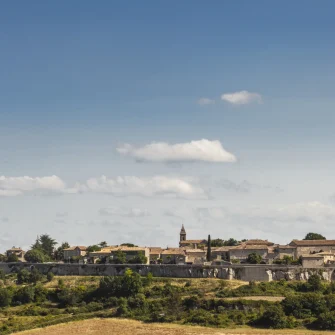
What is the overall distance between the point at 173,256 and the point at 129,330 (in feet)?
127

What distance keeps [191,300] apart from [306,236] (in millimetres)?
56247

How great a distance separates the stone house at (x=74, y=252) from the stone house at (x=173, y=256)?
19.1 meters

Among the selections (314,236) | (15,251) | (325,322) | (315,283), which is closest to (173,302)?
(325,322)

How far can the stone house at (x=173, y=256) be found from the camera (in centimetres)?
10675

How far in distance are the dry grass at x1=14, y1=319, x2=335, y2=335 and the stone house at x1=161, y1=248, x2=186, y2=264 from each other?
3207 centimetres

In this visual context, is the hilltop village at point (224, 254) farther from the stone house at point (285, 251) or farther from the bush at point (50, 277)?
the bush at point (50, 277)

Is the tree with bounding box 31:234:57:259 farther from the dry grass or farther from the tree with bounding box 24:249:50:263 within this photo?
the dry grass

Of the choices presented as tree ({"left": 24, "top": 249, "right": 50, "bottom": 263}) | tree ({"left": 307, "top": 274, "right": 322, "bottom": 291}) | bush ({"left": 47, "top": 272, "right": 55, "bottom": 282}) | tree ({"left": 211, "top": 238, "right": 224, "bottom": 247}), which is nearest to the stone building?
tree ({"left": 211, "top": 238, "right": 224, "bottom": 247})

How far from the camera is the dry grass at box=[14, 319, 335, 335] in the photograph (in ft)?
220

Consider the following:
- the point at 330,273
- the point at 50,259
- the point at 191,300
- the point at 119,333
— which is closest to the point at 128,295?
the point at 191,300

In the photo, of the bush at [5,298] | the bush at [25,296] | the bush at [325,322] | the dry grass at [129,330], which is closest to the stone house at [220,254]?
the bush at [25,296]

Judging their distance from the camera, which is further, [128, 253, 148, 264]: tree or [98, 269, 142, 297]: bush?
[128, 253, 148, 264]: tree

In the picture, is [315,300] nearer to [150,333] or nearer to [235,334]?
[235,334]

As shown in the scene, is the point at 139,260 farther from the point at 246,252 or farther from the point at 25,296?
the point at 25,296
